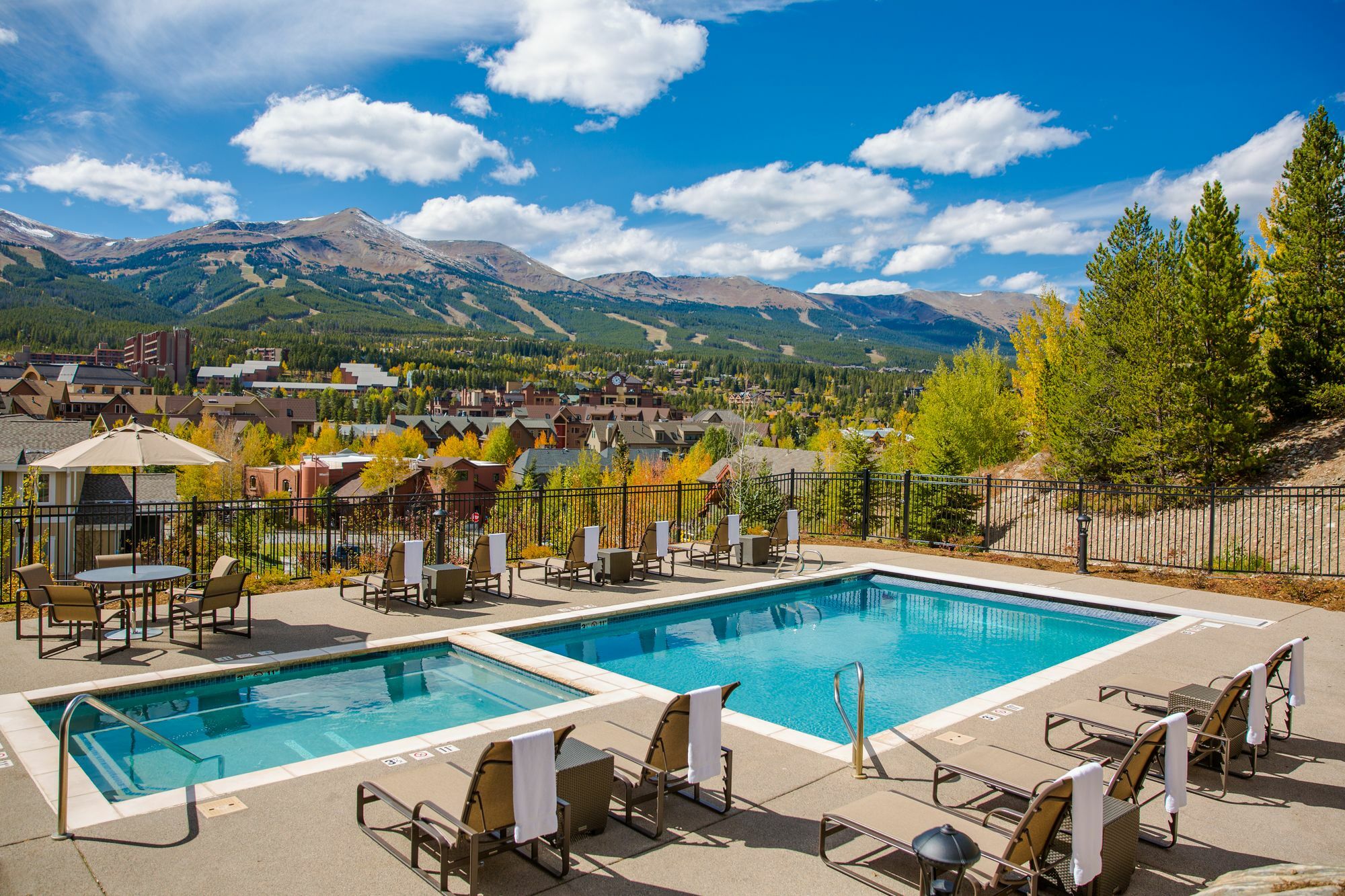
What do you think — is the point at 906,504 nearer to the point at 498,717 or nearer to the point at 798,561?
the point at 798,561

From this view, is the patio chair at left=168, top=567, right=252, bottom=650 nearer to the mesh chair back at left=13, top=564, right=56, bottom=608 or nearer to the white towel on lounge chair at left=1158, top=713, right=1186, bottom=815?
the mesh chair back at left=13, top=564, right=56, bottom=608

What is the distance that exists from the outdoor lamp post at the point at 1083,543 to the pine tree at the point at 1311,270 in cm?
1070

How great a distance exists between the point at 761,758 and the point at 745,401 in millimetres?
22345

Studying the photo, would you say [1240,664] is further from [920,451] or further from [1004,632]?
[920,451]

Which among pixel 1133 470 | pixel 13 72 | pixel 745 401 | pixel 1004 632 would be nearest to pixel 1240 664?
pixel 1004 632

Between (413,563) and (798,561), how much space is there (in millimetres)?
7255

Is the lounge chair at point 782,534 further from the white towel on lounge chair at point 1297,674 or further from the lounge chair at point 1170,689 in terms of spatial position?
the white towel on lounge chair at point 1297,674

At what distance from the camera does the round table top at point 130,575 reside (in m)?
8.03

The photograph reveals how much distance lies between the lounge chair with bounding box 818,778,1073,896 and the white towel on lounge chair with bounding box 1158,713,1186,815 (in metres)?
0.98

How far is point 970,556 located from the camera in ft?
50.9

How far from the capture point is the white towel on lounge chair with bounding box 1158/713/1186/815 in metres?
4.38

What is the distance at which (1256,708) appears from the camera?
5.48 meters

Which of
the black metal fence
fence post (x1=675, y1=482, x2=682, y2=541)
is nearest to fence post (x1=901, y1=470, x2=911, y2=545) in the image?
the black metal fence

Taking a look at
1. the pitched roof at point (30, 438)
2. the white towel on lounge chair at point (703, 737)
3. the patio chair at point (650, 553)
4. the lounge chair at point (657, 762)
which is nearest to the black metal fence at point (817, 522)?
the patio chair at point (650, 553)
